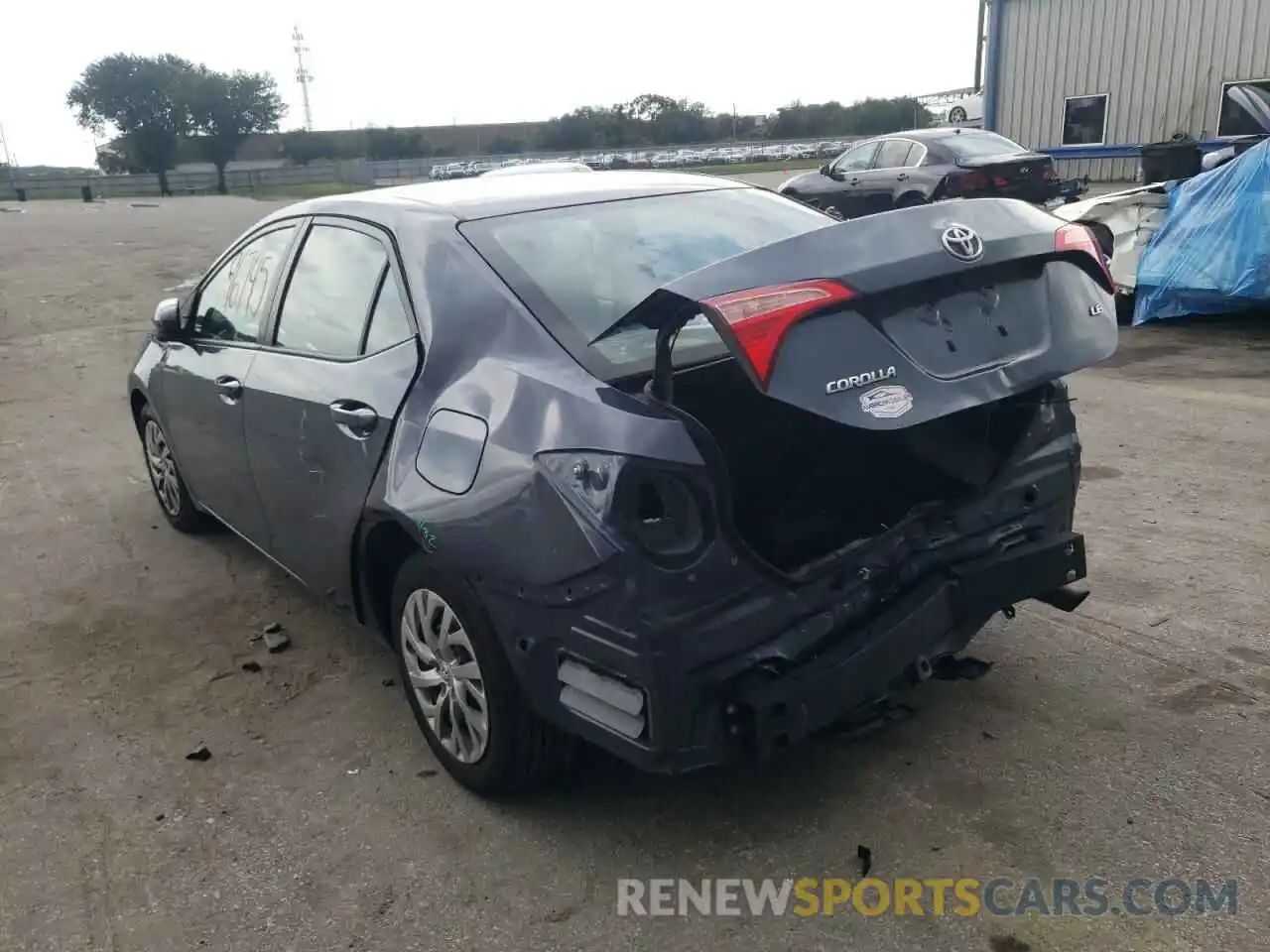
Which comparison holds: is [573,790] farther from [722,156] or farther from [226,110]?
[226,110]

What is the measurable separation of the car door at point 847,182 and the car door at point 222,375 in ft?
43.5

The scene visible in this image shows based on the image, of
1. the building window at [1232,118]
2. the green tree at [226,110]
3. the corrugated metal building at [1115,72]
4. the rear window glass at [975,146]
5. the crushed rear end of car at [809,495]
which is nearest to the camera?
the crushed rear end of car at [809,495]

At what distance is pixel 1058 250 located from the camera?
287 centimetres

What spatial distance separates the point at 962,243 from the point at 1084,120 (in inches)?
870

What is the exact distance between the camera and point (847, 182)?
55.0ft

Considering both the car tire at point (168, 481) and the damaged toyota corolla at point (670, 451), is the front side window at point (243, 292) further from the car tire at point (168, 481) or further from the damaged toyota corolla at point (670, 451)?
the car tire at point (168, 481)

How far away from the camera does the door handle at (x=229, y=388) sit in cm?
410

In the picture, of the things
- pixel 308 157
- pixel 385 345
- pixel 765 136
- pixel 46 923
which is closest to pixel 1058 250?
pixel 385 345

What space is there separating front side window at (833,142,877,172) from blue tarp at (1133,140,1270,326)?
763 centimetres

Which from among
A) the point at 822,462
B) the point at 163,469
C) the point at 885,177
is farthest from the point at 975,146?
the point at 822,462

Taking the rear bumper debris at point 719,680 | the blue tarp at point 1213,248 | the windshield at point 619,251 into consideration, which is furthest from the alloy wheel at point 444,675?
the blue tarp at point 1213,248

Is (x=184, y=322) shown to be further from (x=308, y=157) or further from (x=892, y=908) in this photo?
(x=308, y=157)

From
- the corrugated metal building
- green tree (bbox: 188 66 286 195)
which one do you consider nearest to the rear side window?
the corrugated metal building

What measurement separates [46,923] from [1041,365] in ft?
9.62
